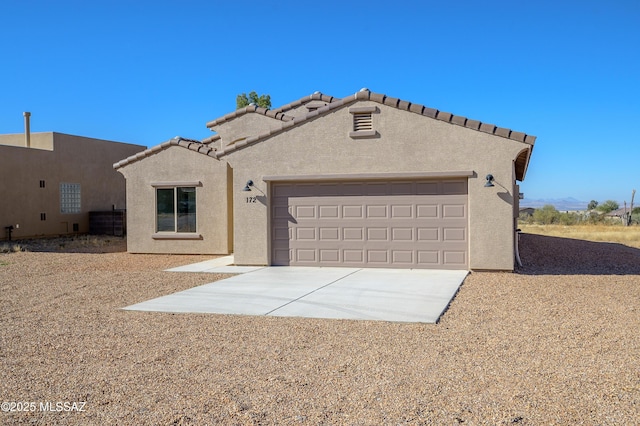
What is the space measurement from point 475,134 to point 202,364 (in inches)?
362

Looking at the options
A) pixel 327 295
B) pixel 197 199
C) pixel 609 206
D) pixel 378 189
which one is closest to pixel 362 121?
pixel 378 189

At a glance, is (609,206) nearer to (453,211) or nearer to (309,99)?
(309,99)

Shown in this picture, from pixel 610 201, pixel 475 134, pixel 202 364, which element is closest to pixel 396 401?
pixel 202 364

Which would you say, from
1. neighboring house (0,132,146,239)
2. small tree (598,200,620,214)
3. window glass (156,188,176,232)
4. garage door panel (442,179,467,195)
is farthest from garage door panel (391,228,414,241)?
small tree (598,200,620,214)

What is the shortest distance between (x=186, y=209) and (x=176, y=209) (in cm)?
33

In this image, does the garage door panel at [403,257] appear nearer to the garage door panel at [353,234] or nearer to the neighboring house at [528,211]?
the garage door panel at [353,234]

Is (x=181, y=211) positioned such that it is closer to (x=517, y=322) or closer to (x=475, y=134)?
(x=475, y=134)

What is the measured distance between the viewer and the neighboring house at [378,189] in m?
13.2

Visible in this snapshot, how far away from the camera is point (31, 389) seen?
532 cm

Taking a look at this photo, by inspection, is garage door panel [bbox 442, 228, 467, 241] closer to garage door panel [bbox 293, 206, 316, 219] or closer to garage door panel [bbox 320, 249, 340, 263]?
garage door panel [bbox 320, 249, 340, 263]

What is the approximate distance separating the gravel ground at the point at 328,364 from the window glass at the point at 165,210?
26.2 feet

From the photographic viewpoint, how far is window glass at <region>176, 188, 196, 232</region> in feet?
59.1

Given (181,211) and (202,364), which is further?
(181,211)

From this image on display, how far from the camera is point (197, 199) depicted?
17.9 metres
